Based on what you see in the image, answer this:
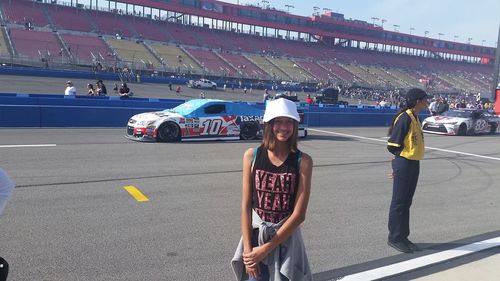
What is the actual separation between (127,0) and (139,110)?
55.3 m

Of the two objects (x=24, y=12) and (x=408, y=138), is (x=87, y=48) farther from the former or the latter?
(x=408, y=138)

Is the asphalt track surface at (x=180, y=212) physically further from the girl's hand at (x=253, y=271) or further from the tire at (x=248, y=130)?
the tire at (x=248, y=130)

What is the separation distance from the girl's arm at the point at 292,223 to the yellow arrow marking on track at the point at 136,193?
4.42 m

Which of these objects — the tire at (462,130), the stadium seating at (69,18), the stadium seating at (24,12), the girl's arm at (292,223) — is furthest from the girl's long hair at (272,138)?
the stadium seating at (69,18)

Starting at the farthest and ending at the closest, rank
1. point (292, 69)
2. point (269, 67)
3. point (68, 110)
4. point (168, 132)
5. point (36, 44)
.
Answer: point (292, 69) → point (269, 67) → point (36, 44) → point (68, 110) → point (168, 132)

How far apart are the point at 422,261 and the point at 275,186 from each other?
2.86 metres

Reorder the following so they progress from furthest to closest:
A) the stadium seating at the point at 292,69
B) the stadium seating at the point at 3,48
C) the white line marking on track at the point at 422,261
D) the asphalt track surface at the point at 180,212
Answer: the stadium seating at the point at 292,69 → the stadium seating at the point at 3,48 → the asphalt track surface at the point at 180,212 → the white line marking on track at the point at 422,261

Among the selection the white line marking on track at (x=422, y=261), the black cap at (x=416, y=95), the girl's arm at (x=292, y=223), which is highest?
the black cap at (x=416, y=95)

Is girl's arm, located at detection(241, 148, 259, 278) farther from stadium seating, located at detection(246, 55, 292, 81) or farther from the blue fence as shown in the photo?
stadium seating, located at detection(246, 55, 292, 81)

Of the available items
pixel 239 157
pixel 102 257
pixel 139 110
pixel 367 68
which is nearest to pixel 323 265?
pixel 102 257

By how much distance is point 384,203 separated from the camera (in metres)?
7.59

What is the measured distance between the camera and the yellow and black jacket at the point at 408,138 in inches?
203

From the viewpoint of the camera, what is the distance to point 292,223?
2779 mm

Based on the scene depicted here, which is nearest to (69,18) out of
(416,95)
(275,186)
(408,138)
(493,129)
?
(493,129)
